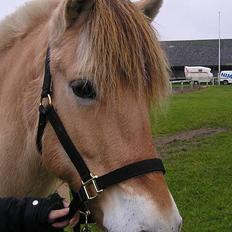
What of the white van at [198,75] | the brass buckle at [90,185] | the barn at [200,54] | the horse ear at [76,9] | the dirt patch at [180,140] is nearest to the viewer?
the brass buckle at [90,185]

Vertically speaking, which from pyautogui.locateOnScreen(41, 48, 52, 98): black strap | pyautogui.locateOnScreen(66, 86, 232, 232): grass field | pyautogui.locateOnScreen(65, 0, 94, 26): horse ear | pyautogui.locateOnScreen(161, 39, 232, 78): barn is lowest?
pyautogui.locateOnScreen(161, 39, 232, 78): barn

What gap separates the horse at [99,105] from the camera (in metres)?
2.30

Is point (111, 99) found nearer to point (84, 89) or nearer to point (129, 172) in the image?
point (84, 89)

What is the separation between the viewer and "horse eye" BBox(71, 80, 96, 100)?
2.47 meters

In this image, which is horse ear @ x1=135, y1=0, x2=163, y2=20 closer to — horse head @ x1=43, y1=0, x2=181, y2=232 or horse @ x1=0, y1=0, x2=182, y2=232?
horse @ x1=0, y1=0, x2=182, y2=232

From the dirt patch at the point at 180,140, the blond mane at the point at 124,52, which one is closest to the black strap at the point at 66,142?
the blond mane at the point at 124,52

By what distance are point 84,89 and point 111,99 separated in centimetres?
16

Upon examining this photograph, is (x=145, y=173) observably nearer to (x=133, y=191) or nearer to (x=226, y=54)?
(x=133, y=191)

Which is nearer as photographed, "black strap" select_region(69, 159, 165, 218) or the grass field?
"black strap" select_region(69, 159, 165, 218)

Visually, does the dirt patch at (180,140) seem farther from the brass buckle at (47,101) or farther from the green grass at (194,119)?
the brass buckle at (47,101)

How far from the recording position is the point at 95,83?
246 cm

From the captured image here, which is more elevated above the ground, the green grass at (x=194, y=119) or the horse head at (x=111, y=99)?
the horse head at (x=111, y=99)

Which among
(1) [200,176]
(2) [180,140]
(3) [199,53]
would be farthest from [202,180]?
(3) [199,53]

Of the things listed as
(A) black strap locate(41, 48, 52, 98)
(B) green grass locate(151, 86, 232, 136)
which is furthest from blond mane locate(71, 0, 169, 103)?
(B) green grass locate(151, 86, 232, 136)
